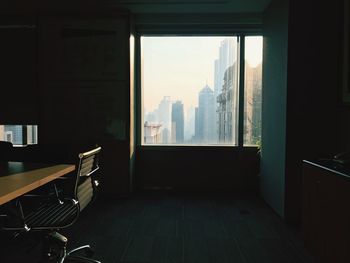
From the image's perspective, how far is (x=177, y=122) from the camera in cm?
471

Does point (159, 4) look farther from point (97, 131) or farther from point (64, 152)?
point (64, 152)

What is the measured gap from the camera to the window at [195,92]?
4566 mm

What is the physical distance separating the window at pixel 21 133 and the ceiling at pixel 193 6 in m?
2.22

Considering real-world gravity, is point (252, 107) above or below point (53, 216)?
above

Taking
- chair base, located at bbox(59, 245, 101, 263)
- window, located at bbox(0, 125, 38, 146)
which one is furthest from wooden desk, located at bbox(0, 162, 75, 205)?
window, located at bbox(0, 125, 38, 146)

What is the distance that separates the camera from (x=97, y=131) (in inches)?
165

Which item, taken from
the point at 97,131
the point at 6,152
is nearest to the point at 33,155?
the point at 6,152

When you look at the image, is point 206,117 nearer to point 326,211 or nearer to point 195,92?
point 195,92

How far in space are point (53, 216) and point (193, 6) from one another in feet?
10.8

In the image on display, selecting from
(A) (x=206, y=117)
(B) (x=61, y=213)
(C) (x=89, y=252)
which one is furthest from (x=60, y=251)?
(A) (x=206, y=117)

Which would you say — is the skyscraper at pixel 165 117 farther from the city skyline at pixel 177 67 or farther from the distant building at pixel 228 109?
the distant building at pixel 228 109

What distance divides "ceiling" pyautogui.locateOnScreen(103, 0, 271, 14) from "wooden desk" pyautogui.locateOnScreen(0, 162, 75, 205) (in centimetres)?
262

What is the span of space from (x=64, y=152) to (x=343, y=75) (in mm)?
2712

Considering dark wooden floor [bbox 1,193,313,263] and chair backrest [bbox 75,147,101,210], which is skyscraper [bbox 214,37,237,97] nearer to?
dark wooden floor [bbox 1,193,313,263]
